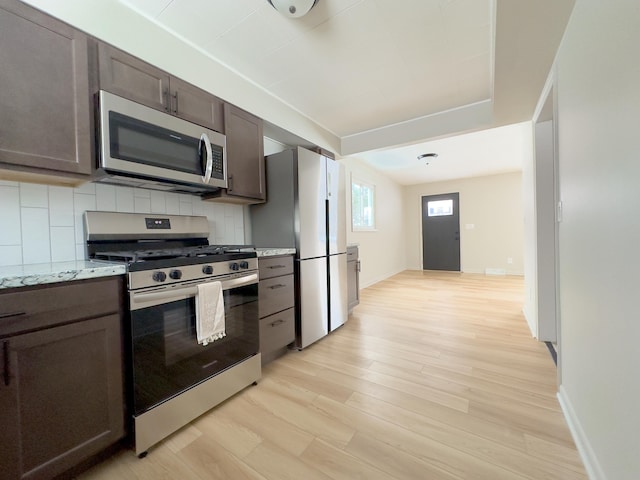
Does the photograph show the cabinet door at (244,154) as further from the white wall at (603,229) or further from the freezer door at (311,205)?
the white wall at (603,229)

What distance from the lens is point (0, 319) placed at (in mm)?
883

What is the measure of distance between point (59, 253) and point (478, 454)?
242 centimetres

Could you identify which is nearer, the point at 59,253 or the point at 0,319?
the point at 0,319

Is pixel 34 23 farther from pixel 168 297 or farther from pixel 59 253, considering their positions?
pixel 168 297

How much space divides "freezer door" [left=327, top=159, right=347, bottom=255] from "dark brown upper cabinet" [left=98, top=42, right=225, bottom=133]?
116 centimetres

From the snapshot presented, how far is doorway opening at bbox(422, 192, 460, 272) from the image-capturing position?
6.65 meters

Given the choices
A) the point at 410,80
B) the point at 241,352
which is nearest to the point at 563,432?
the point at 241,352

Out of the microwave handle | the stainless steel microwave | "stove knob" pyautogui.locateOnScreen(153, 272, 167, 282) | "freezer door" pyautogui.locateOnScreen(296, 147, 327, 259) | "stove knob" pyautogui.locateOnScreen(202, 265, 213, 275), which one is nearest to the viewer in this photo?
"stove knob" pyautogui.locateOnScreen(153, 272, 167, 282)

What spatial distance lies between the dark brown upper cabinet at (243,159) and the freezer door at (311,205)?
0.37 metres

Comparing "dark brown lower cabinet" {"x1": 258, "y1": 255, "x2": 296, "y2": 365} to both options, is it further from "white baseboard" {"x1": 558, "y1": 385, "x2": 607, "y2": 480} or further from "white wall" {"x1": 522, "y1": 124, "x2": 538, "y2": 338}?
"white wall" {"x1": 522, "y1": 124, "x2": 538, "y2": 338}

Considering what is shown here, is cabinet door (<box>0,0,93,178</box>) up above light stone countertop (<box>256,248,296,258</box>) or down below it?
above

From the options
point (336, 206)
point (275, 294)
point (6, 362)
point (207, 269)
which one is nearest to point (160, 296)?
point (207, 269)

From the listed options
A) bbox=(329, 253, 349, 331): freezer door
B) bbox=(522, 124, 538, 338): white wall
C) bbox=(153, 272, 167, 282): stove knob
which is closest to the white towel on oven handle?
bbox=(153, 272, 167, 282): stove knob

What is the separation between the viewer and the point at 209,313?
1471 mm
